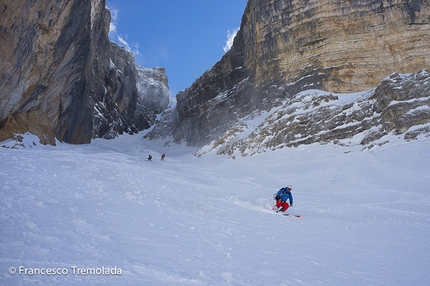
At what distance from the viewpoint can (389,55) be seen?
35.4m

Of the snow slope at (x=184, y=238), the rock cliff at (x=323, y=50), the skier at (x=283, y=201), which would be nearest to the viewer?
the snow slope at (x=184, y=238)

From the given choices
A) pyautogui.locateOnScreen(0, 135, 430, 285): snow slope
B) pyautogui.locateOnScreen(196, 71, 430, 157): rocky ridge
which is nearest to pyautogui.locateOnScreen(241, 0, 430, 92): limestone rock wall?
pyautogui.locateOnScreen(196, 71, 430, 157): rocky ridge

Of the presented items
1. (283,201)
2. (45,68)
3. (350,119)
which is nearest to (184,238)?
(283,201)

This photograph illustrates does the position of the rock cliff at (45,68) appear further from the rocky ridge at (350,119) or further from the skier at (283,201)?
the skier at (283,201)

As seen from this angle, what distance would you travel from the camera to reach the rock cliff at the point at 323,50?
34406 mm

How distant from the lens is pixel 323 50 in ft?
130

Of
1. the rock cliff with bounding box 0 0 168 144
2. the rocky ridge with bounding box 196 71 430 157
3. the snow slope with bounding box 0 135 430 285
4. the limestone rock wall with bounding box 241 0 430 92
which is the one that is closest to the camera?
the snow slope with bounding box 0 135 430 285

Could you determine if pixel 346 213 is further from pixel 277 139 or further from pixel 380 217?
pixel 277 139

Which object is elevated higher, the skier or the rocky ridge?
the rocky ridge

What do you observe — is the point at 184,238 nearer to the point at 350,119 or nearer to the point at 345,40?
the point at 350,119

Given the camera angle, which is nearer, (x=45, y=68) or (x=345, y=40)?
(x=45, y=68)

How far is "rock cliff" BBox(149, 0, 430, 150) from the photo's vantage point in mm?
34406

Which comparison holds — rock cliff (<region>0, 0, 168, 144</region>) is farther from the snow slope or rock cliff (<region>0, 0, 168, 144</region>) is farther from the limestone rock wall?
the limestone rock wall

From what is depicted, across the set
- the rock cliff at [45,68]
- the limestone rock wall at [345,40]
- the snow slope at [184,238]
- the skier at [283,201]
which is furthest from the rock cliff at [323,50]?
the rock cliff at [45,68]
